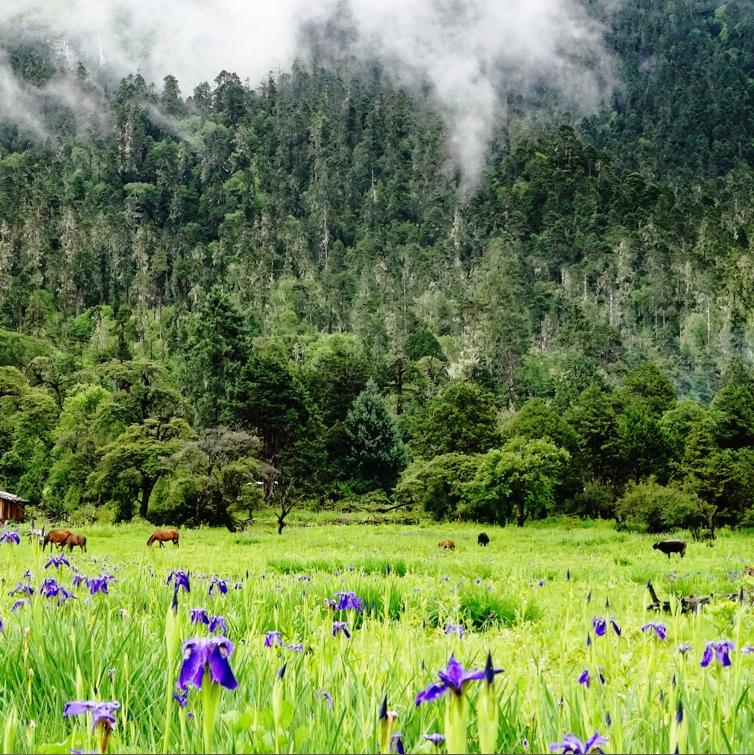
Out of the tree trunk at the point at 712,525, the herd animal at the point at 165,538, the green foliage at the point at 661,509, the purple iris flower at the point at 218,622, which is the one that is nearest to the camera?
the purple iris flower at the point at 218,622

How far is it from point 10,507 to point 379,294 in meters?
73.4

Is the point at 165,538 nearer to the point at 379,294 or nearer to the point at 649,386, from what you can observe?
the point at 649,386

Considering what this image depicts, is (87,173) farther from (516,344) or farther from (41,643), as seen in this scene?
(41,643)

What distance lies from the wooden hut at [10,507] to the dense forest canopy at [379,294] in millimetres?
1630

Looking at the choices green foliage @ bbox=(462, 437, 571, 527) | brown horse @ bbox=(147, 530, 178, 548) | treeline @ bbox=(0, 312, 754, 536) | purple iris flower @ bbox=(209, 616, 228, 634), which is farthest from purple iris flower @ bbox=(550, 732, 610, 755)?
green foliage @ bbox=(462, 437, 571, 527)

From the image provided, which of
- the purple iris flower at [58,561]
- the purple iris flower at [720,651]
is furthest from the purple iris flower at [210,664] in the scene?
the purple iris flower at [58,561]

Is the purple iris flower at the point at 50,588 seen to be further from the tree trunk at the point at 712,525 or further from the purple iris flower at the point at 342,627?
the tree trunk at the point at 712,525

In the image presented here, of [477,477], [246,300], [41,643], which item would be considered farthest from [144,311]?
[41,643]

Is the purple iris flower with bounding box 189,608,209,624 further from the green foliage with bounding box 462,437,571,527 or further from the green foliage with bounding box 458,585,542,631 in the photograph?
the green foliage with bounding box 462,437,571,527

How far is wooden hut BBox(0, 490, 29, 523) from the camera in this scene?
128 feet

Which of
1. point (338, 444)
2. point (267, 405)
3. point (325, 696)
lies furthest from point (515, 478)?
point (325, 696)

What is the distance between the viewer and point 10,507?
1571 inches

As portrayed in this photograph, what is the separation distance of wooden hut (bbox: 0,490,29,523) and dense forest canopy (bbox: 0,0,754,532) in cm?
163

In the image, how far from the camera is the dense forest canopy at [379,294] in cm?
4203
